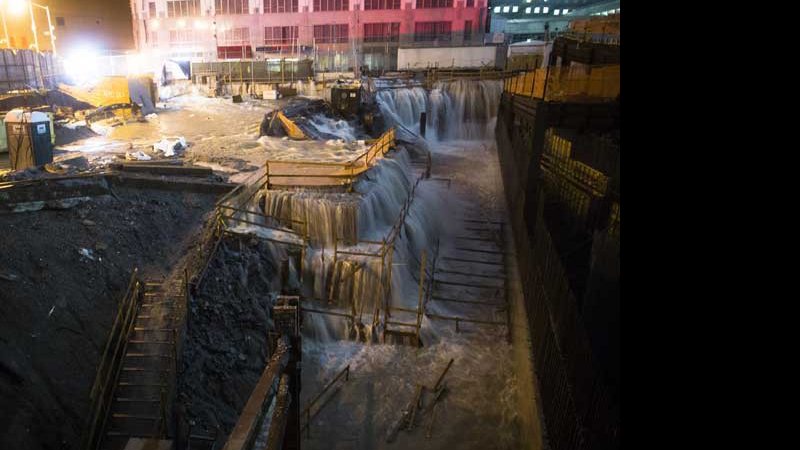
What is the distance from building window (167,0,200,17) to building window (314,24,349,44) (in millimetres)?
12030

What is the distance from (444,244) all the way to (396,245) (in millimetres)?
3225

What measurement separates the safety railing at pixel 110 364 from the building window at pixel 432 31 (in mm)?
39073

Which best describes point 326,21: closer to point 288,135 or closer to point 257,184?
point 288,135

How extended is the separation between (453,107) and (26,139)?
24794 mm

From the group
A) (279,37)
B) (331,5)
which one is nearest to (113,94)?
(279,37)

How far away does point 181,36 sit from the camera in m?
47.2

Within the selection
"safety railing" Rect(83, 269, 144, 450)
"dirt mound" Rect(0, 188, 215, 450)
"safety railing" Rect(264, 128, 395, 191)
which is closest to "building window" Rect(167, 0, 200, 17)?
"safety railing" Rect(264, 128, 395, 191)

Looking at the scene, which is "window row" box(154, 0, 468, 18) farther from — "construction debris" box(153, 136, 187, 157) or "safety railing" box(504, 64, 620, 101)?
"safety railing" box(504, 64, 620, 101)

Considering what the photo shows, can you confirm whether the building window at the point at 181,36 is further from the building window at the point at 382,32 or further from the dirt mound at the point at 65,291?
the dirt mound at the point at 65,291

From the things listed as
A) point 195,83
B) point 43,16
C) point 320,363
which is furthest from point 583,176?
point 43,16

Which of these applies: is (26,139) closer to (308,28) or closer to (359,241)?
(359,241)

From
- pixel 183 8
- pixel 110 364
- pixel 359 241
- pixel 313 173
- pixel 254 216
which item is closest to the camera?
pixel 110 364

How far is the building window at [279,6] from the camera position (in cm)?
4434

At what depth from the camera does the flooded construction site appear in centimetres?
702
